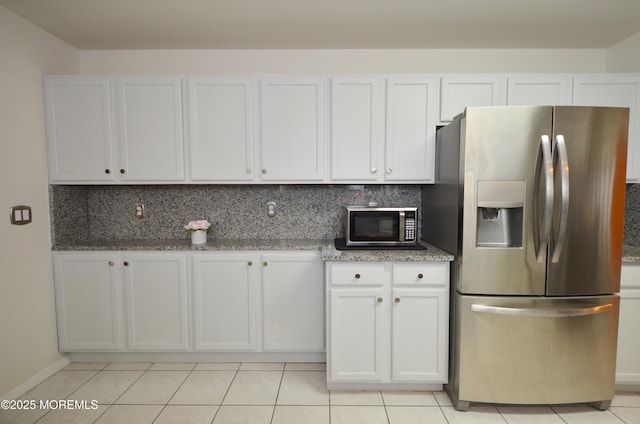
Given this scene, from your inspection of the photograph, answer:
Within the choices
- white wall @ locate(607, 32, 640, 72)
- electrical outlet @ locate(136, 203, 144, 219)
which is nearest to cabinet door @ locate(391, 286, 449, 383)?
electrical outlet @ locate(136, 203, 144, 219)

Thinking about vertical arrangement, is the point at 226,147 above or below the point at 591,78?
below

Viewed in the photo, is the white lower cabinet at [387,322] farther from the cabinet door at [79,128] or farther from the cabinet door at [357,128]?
the cabinet door at [79,128]

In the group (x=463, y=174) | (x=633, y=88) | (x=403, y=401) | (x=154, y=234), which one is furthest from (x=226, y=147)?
(x=633, y=88)

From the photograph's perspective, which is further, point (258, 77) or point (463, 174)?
point (258, 77)

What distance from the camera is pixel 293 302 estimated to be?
249 cm

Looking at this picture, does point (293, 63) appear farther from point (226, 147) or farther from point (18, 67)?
point (18, 67)

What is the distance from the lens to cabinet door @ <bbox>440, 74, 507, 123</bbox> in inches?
96.0

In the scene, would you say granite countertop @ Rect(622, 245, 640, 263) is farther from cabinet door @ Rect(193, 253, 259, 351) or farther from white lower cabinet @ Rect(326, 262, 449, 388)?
cabinet door @ Rect(193, 253, 259, 351)

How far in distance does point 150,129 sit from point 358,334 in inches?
83.8

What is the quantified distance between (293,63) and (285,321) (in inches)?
82.5

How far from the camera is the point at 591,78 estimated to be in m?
2.41

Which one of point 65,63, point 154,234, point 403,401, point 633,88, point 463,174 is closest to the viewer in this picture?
point 463,174

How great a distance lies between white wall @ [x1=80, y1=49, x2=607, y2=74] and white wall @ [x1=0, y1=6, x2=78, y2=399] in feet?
1.87

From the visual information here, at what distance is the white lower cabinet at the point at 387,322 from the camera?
7.04ft
